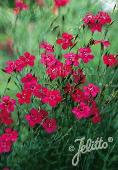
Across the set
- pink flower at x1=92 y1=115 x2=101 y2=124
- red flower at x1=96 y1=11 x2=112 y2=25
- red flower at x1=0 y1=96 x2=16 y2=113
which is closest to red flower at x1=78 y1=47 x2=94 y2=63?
red flower at x1=96 y1=11 x2=112 y2=25

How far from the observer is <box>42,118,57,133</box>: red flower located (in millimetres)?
2549

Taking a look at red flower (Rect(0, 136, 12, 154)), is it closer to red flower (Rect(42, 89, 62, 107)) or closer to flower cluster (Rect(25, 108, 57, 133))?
flower cluster (Rect(25, 108, 57, 133))

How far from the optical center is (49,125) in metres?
2.56

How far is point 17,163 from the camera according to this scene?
2.62 metres

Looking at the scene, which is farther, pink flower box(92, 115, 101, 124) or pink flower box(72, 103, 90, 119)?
pink flower box(92, 115, 101, 124)

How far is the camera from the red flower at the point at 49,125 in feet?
8.36

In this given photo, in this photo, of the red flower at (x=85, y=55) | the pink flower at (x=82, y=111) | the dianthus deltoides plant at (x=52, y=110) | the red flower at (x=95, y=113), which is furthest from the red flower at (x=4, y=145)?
the red flower at (x=85, y=55)

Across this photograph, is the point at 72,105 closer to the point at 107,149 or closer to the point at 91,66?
the point at 107,149

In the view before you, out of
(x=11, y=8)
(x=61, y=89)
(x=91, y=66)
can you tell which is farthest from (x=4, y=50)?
(x=61, y=89)

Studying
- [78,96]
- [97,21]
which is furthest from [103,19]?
[78,96]

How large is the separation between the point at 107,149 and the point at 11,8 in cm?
302

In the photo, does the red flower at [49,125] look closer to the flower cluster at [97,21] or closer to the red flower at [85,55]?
the red flower at [85,55]

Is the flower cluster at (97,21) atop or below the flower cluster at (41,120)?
atop

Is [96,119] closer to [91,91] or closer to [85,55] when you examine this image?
[91,91]
